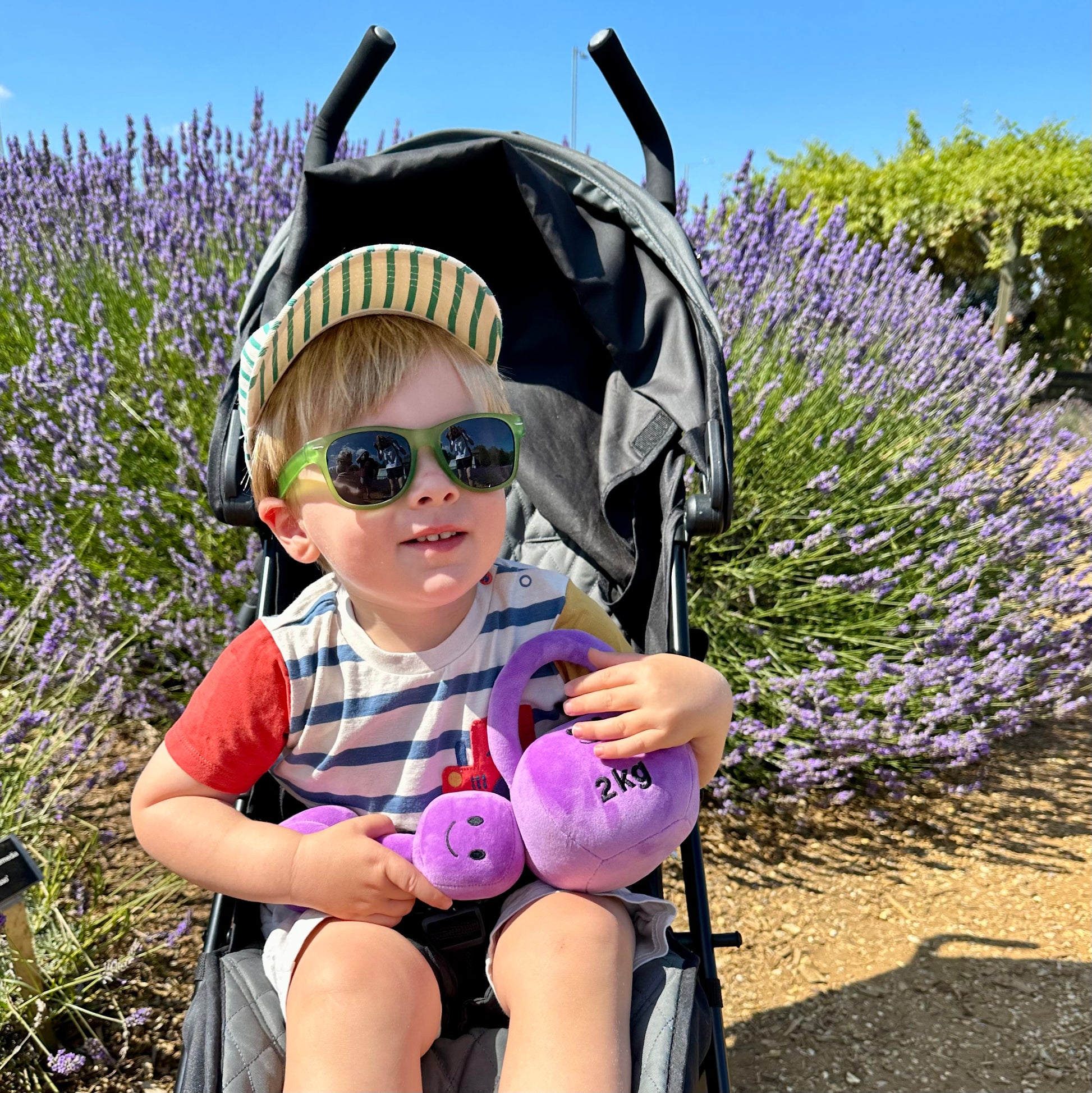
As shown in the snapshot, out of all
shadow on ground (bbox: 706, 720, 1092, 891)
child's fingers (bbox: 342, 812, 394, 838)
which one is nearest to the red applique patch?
child's fingers (bbox: 342, 812, 394, 838)

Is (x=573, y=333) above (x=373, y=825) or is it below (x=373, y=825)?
above

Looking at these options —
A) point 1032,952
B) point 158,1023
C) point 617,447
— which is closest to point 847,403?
point 617,447

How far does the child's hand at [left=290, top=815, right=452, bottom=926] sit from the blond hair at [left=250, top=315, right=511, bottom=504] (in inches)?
21.9

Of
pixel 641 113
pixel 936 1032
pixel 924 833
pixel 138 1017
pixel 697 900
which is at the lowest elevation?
pixel 936 1032

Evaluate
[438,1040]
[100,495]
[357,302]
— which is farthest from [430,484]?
[100,495]

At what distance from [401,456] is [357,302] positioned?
285 mm

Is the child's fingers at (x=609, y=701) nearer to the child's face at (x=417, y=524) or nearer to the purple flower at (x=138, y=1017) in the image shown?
the child's face at (x=417, y=524)

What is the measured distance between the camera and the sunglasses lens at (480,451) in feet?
4.23

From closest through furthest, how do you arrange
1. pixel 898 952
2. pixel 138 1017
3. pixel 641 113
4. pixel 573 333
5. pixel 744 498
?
pixel 138 1017 → pixel 641 113 → pixel 573 333 → pixel 898 952 → pixel 744 498

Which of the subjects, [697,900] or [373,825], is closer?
[373,825]

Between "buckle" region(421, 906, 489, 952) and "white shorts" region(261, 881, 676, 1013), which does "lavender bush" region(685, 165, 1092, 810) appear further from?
"buckle" region(421, 906, 489, 952)

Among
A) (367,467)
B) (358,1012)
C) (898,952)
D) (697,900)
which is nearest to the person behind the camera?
(358,1012)

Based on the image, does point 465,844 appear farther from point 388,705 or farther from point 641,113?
point 641,113

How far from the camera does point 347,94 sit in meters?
2.00
